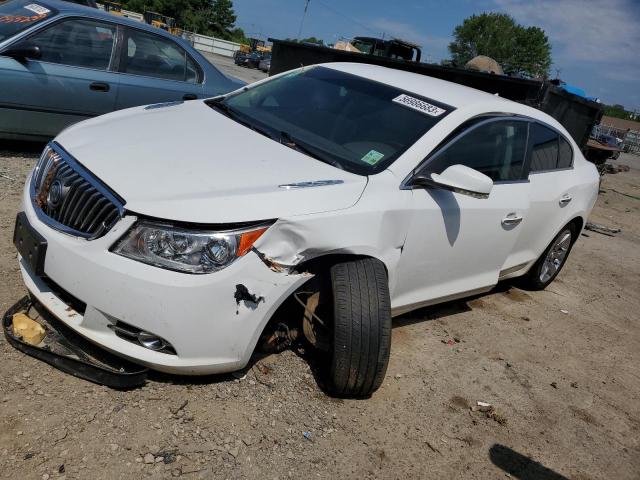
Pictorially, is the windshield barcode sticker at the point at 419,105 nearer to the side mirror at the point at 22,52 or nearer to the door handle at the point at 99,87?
the door handle at the point at 99,87

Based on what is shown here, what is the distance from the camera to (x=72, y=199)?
254cm

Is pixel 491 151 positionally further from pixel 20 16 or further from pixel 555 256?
pixel 20 16

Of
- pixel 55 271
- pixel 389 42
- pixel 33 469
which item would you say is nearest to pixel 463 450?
pixel 33 469

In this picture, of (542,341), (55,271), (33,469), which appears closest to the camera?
(33,469)

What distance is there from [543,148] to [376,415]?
100 inches

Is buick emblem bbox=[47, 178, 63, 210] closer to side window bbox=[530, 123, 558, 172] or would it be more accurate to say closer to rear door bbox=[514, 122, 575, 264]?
rear door bbox=[514, 122, 575, 264]

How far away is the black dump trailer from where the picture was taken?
5828mm

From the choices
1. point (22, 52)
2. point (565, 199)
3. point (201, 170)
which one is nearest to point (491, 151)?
point (565, 199)

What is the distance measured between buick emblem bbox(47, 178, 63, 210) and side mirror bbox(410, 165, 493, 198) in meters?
1.77

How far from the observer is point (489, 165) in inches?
142

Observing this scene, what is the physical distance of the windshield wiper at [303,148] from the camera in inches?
118

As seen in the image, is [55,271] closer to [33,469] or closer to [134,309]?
[134,309]

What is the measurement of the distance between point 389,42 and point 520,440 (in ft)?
25.7

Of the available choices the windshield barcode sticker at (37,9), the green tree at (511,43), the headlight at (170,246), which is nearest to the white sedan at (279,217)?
the headlight at (170,246)
